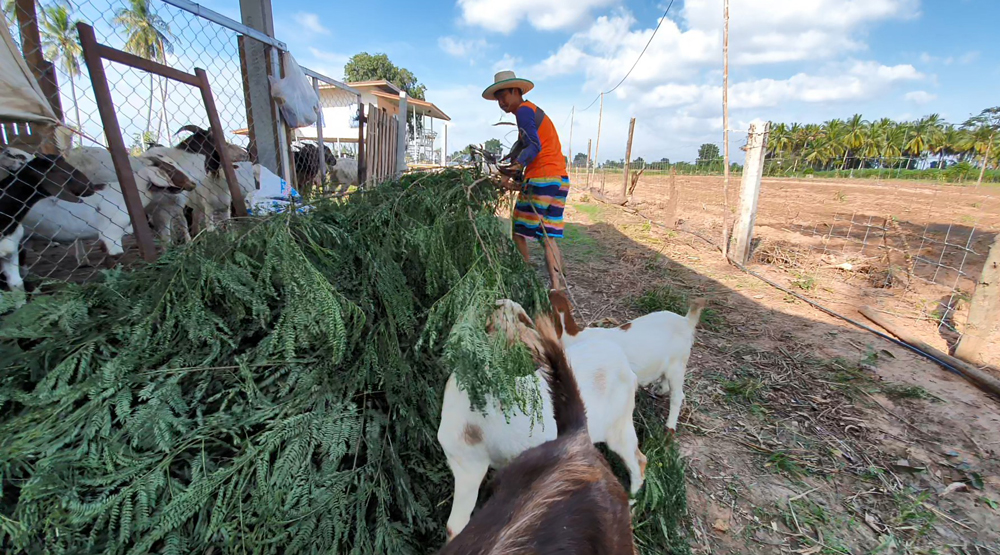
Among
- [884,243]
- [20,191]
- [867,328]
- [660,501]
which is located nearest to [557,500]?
[660,501]

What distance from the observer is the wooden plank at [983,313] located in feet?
10.6

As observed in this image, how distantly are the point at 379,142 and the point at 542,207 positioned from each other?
475 cm

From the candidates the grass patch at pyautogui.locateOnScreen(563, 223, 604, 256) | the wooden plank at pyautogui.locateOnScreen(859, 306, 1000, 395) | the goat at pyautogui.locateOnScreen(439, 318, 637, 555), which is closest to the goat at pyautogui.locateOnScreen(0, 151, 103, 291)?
the goat at pyautogui.locateOnScreen(439, 318, 637, 555)

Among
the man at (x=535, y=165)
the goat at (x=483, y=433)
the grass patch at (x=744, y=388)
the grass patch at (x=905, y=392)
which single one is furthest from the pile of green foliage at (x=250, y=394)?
the grass patch at (x=905, y=392)

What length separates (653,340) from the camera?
2.12 meters

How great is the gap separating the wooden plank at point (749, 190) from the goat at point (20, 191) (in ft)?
25.1

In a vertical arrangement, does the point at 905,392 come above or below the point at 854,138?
below

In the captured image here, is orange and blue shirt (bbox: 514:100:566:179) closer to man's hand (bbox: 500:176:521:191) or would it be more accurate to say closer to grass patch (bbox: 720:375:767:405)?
man's hand (bbox: 500:176:521:191)

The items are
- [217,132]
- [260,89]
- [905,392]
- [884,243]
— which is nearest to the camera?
[905,392]

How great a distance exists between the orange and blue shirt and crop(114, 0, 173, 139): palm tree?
277 centimetres

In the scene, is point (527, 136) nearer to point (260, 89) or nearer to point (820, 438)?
point (820, 438)

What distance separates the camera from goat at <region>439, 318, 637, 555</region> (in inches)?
39.6

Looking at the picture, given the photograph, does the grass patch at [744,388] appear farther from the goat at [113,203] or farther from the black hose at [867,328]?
the goat at [113,203]

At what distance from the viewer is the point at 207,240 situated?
79.8 inches
